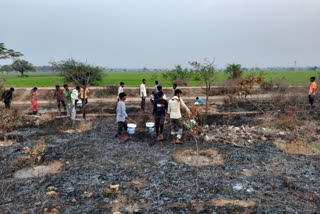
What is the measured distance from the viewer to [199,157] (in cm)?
622

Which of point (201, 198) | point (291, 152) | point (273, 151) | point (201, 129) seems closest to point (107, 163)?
point (201, 198)

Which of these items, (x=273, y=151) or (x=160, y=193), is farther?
(x=273, y=151)

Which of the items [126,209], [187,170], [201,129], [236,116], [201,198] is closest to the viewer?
[126,209]

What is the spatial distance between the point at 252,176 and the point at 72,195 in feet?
11.6

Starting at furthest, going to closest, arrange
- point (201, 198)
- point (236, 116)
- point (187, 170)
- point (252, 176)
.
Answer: point (236, 116)
point (187, 170)
point (252, 176)
point (201, 198)

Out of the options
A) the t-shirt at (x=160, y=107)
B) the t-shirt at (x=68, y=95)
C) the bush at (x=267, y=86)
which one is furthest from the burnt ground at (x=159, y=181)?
the bush at (x=267, y=86)

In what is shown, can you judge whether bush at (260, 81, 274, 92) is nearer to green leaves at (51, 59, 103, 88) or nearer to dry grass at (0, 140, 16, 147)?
green leaves at (51, 59, 103, 88)

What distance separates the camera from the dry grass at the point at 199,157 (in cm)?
579

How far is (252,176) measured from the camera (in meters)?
4.95

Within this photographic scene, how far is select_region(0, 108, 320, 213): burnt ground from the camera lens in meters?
3.89

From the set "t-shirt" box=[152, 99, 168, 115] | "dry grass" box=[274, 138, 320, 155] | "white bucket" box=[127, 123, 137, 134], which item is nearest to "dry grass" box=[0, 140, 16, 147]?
"white bucket" box=[127, 123, 137, 134]

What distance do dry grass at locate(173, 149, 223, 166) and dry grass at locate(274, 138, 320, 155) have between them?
1988 millimetres

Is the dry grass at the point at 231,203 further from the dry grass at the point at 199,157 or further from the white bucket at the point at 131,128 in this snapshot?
the white bucket at the point at 131,128

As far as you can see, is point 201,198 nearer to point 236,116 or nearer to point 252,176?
point 252,176
